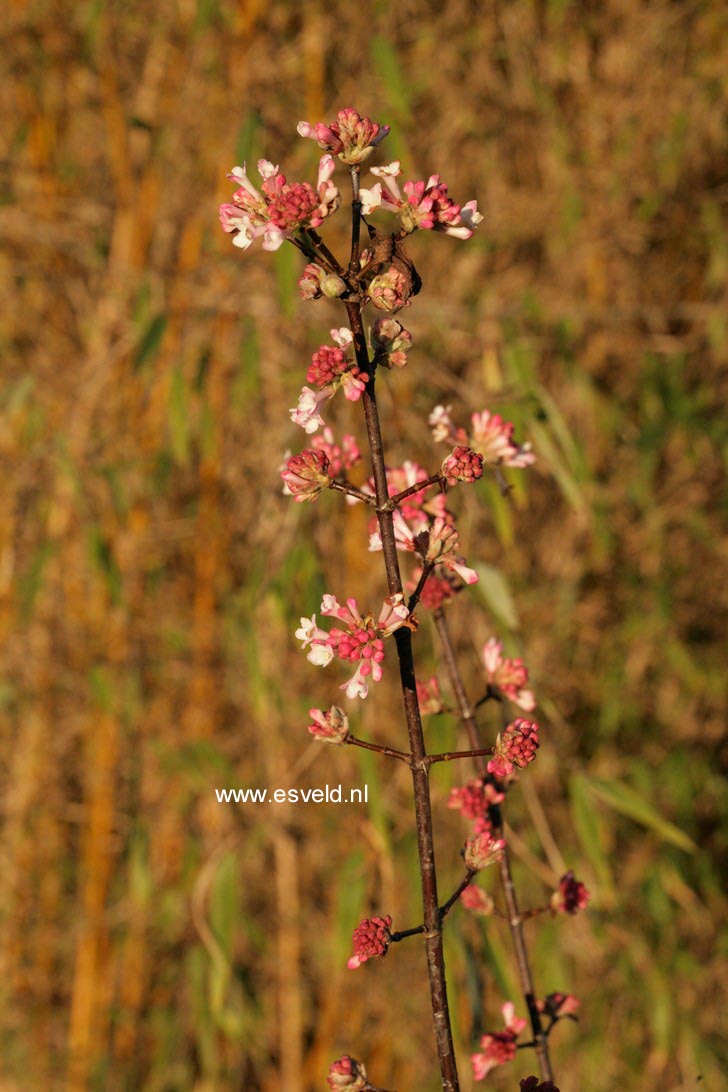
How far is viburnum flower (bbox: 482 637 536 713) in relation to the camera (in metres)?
0.65

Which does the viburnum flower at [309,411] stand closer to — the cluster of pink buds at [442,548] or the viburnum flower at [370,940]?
the cluster of pink buds at [442,548]

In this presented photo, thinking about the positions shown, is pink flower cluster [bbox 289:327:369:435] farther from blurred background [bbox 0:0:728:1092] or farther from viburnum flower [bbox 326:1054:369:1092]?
blurred background [bbox 0:0:728:1092]

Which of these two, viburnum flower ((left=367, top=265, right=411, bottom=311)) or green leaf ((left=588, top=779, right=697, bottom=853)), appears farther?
green leaf ((left=588, top=779, right=697, bottom=853))

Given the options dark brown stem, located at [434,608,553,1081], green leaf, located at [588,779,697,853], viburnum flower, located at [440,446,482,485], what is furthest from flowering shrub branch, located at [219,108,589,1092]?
green leaf, located at [588,779,697,853]

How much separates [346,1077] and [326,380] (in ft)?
1.13

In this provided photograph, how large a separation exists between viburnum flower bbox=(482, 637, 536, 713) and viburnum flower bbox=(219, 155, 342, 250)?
1.01 ft

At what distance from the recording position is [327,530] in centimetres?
129

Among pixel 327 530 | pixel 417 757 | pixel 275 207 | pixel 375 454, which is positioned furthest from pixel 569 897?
pixel 327 530

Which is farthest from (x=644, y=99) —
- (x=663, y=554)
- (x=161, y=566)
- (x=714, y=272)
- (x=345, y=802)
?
(x=345, y=802)

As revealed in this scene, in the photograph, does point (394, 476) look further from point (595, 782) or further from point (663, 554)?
point (663, 554)

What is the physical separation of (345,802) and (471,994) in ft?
2.45

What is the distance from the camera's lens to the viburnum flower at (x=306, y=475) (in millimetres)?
518

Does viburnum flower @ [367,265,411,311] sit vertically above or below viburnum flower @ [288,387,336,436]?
above

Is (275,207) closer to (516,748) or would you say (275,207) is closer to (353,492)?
(353,492)
